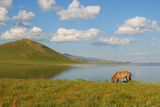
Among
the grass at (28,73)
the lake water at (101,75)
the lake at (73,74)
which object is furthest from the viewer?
the grass at (28,73)

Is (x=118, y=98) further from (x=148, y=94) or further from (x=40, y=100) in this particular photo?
(x=40, y=100)

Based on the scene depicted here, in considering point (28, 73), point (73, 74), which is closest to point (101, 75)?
point (73, 74)

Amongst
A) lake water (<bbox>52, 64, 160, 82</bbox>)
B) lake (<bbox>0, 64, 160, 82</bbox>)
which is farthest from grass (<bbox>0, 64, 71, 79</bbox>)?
lake water (<bbox>52, 64, 160, 82</bbox>)

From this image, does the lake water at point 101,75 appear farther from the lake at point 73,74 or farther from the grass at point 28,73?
the grass at point 28,73

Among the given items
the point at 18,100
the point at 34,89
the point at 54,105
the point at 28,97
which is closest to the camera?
the point at 54,105

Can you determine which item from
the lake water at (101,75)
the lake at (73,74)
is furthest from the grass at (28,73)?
the lake water at (101,75)

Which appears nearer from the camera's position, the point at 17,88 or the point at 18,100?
the point at 18,100

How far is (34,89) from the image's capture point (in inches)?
656

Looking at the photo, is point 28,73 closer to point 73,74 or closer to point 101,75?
point 73,74

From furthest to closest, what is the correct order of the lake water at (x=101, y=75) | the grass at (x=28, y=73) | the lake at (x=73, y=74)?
the grass at (x=28, y=73) → the lake at (x=73, y=74) → the lake water at (x=101, y=75)

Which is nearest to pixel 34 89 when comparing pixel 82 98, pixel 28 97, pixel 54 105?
pixel 28 97

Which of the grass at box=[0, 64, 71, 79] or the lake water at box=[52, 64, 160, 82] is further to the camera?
the grass at box=[0, 64, 71, 79]

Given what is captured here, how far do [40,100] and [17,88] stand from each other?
16.3 ft

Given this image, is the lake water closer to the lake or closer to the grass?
the lake
